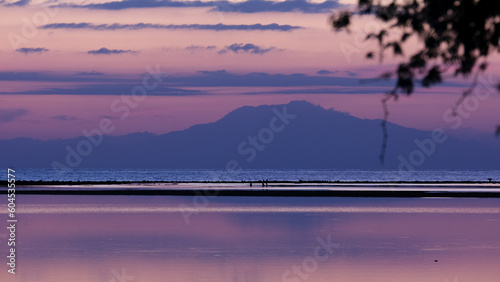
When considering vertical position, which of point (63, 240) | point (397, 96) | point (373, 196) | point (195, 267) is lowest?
point (397, 96)

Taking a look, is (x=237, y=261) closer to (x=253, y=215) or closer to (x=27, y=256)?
(x=27, y=256)

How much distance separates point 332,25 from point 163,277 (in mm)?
12960

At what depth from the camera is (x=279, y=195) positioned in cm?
7894

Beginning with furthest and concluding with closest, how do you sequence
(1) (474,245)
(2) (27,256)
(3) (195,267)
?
(1) (474,245), (2) (27,256), (3) (195,267)

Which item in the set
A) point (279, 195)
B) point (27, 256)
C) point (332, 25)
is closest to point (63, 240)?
point (27, 256)

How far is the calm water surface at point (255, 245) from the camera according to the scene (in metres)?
25.2

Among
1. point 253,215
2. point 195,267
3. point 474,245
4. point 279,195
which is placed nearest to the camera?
point 195,267

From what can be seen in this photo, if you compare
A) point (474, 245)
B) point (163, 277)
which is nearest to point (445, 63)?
point (163, 277)

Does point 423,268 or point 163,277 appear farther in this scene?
point 423,268

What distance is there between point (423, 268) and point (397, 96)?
14930 mm

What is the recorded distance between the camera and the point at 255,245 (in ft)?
108

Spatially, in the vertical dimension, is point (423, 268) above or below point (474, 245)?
below

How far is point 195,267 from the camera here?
26172mm

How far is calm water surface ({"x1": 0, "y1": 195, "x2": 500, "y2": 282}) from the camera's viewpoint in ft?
82.5
